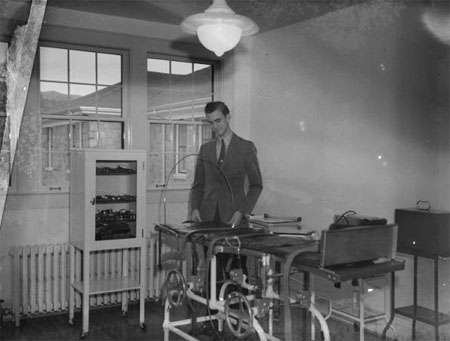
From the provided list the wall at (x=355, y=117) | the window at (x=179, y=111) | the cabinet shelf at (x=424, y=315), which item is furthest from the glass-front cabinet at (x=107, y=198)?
the cabinet shelf at (x=424, y=315)

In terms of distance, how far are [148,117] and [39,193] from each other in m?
0.51

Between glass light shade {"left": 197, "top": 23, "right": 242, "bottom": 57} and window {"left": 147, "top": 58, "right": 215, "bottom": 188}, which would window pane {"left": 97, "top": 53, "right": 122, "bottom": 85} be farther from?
glass light shade {"left": 197, "top": 23, "right": 242, "bottom": 57}

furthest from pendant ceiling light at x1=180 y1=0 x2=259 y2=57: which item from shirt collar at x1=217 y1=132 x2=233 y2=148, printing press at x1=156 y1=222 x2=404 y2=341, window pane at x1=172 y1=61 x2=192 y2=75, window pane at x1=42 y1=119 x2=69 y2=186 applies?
printing press at x1=156 y1=222 x2=404 y2=341

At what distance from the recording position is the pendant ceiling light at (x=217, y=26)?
75.5 inches

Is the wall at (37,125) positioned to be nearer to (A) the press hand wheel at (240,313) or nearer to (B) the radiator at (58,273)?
(B) the radiator at (58,273)

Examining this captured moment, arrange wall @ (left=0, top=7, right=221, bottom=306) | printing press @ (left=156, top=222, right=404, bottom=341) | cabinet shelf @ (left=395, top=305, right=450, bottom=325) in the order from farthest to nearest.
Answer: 1. cabinet shelf @ (left=395, top=305, right=450, bottom=325)
2. wall @ (left=0, top=7, right=221, bottom=306)
3. printing press @ (left=156, top=222, right=404, bottom=341)

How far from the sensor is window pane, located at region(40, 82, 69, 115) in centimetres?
186

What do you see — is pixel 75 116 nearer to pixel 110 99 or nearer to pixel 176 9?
pixel 110 99

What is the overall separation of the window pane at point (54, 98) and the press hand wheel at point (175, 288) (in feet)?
2.44

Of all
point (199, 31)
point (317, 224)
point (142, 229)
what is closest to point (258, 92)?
point (199, 31)

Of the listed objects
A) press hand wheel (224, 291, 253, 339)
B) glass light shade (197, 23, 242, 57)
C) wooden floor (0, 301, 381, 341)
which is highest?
glass light shade (197, 23, 242, 57)

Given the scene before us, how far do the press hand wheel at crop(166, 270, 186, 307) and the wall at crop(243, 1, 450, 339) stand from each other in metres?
0.44

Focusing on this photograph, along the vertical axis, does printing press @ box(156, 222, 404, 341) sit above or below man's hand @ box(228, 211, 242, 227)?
below

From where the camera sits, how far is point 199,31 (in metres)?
1.95
